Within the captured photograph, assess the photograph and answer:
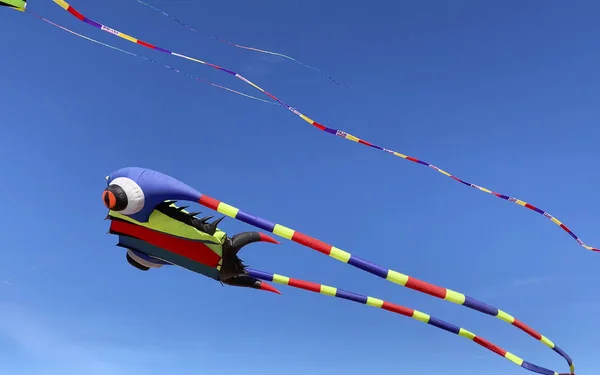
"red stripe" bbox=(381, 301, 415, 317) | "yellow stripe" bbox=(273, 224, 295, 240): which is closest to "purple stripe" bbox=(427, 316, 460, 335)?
"red stripe" bbox=(381, 301, 415, 317)

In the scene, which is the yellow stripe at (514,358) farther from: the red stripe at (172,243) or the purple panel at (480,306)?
the red stripe at (172,243)

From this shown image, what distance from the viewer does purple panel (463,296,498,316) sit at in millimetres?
12953

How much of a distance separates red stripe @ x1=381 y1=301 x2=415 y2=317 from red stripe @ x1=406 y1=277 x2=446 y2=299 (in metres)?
3.14

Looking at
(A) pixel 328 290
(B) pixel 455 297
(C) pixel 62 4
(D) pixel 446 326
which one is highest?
(C) pixel 62 4

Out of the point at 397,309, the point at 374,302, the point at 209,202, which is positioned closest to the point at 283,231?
the point at 209,202

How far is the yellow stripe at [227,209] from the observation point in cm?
1259

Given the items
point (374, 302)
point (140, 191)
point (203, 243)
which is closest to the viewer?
point (140, 191)

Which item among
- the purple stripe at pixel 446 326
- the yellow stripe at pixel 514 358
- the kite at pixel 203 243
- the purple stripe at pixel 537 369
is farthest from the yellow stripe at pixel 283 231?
the purple stripe at pixel 537 369

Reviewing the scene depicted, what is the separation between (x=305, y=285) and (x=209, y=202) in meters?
4.76

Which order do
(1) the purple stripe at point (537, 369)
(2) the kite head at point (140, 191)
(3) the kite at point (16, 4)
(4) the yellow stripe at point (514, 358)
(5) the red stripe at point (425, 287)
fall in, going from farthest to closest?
(1) the purple stripe at point (537, 369)
(4) the yellow stripe at point (514, 358)
(2) the kite head at point (140, 191)
(5) the red stripe at point (425, 287)
(3) the kite at point (16, 4)

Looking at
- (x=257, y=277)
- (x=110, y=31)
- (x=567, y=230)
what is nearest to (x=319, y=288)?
(x=257, y=277)

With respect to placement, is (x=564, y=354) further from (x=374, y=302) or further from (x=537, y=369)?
(x=374, y=302)

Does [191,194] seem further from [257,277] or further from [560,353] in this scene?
[560,353]

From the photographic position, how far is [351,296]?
1585 cm
